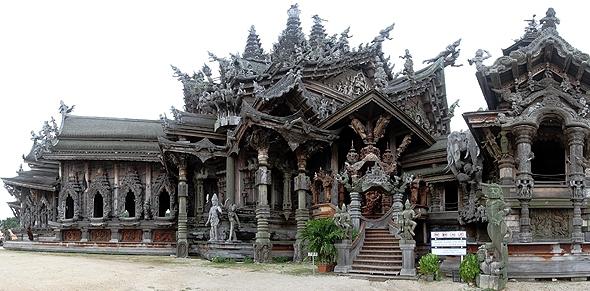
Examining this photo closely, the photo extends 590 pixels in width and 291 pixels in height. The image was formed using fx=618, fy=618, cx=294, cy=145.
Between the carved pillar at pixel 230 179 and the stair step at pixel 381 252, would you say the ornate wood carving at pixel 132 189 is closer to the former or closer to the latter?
the carved pillar at pixel 230 179

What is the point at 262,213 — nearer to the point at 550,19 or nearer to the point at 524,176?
the point at 524,176

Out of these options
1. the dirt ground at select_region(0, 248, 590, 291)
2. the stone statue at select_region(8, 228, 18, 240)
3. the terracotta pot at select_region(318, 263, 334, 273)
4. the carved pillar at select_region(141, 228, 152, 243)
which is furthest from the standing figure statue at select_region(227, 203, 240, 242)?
the stone statue at select_region(8, 228, 18, 240)

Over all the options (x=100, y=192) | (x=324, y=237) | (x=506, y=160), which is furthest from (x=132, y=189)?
(x=506, y=160)

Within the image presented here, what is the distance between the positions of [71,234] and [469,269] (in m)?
24.1

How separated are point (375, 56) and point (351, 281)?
14890 mm

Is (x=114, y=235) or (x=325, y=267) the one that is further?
(x=114, y=235)

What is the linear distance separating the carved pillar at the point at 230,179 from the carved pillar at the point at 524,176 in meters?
12.9

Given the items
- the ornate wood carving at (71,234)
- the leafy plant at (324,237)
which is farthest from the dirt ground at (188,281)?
the ornate wood carving at (71,234)

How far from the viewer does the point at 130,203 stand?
3450 cm

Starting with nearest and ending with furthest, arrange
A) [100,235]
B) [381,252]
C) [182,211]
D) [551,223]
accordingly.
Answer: [551,223]
[381,252]
[182,211]
[100,235]

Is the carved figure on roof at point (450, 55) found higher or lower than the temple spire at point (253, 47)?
lower

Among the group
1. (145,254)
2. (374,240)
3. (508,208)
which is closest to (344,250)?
(374,240)

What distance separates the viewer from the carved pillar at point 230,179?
86.7 feet

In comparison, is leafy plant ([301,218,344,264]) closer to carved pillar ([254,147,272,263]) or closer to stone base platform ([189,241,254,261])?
carved pillar ([254,147,272,263])
